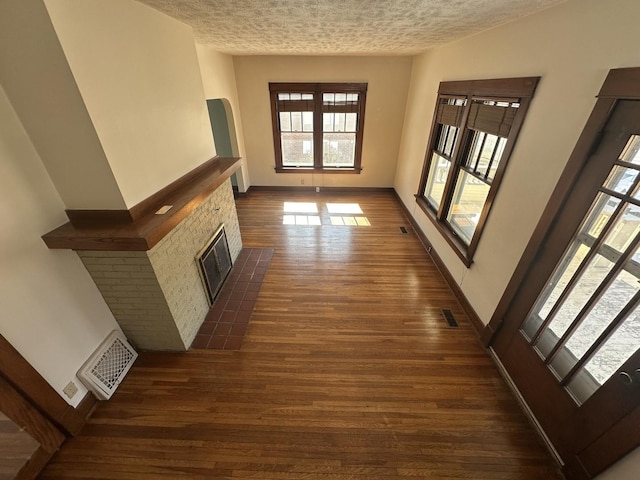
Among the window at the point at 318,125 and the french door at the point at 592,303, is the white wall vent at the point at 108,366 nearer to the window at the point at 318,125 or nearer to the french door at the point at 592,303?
the french door at the point at 592,303

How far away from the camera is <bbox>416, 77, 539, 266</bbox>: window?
2305mm

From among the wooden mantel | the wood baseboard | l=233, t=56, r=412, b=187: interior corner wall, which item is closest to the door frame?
the wood baseboard

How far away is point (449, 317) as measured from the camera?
291 cm

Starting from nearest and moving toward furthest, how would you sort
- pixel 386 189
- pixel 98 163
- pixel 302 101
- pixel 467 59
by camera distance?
pixel 98 163, pixel 467 59, pixel 302 101, pixel 386 189

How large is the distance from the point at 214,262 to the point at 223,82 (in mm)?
3384

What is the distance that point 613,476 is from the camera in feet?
4.75

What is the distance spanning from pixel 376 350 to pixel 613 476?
5.15ft

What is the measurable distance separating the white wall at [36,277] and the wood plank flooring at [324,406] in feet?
1.71

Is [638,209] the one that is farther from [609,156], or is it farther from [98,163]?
[98,163]

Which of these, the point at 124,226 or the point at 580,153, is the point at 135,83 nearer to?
the point at 124,226

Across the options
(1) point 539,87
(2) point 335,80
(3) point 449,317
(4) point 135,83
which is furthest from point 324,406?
(2) point 335,80

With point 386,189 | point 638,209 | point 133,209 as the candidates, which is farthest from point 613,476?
point 386,189

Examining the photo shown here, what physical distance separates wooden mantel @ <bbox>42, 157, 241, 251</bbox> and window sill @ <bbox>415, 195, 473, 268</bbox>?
2.90m

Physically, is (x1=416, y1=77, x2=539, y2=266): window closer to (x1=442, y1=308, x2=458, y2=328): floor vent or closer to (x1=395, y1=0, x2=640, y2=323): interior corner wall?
(x1=395, y1=0, x2=640, y2=323): interior corner wall
